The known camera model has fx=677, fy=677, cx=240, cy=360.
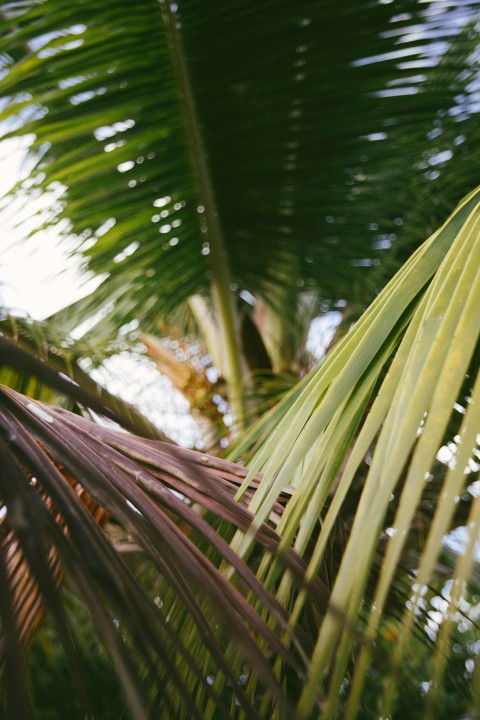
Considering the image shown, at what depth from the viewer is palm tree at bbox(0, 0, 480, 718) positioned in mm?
326

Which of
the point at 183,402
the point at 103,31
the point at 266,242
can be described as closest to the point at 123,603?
the point at 103,31

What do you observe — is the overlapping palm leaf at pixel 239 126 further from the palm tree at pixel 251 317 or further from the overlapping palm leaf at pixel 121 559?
the overlapping palm leaf at pixel 121 559

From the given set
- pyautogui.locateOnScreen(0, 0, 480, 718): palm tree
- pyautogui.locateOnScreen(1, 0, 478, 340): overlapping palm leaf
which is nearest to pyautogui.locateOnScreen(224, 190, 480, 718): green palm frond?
pyautogui.locateOnScreen(0, 0, 480, 718): palm tree

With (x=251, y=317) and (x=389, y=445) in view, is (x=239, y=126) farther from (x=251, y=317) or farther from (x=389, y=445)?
(x=389, y=445)

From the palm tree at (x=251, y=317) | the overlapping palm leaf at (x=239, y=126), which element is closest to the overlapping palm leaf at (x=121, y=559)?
the palm tree at (x=251, y=317)

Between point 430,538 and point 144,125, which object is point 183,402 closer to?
point 144,125

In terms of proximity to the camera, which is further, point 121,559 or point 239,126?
point 239,126

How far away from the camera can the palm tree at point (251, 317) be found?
326 millimetres

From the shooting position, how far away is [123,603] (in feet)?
1.06

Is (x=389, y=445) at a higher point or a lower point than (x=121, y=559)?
higher

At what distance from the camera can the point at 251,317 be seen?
1.24 meters

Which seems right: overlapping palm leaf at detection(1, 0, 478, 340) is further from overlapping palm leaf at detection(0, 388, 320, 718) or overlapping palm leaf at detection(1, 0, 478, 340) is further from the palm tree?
overlapping palm leaf at detection(0, 388, 320, 718)

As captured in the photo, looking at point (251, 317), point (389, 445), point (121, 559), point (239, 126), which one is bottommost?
point (121, 559)

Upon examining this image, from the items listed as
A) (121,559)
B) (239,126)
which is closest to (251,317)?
(239,126)
